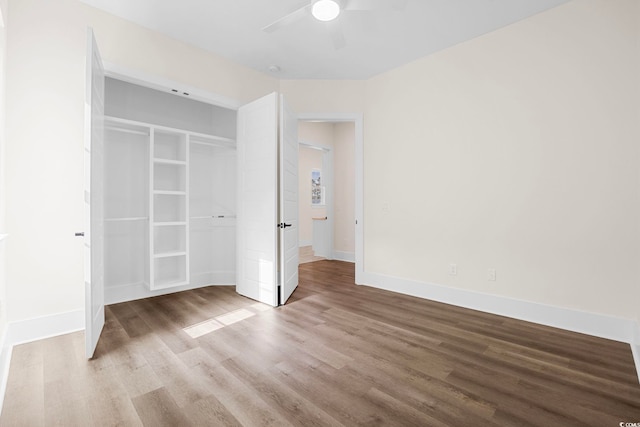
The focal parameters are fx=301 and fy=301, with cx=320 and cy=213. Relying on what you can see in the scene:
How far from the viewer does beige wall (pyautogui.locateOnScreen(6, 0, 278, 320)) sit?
2395 millimetres

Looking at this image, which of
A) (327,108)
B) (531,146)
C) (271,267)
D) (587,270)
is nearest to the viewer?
(587,270)

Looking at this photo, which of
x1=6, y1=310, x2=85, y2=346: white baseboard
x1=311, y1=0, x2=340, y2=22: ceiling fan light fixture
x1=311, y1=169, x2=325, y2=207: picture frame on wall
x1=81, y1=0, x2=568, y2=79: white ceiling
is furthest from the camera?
x1=311, y1=169, x2=325, y2=207: picture frame on wall

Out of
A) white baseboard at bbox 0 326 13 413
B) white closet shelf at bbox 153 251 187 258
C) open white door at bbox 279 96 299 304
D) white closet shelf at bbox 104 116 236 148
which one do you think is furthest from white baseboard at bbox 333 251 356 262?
white baseboard at bbox 0 326 13 413

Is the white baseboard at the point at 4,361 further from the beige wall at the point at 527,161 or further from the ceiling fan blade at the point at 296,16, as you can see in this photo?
the beige wall at the point at 527,161

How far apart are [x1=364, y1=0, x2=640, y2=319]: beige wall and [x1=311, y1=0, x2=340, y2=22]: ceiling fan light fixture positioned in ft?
5.71

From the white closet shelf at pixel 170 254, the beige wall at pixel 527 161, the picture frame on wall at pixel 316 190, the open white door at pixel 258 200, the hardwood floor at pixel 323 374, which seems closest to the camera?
the hardwood floor at pixel 323 374

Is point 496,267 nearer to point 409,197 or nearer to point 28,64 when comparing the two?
point 409,197

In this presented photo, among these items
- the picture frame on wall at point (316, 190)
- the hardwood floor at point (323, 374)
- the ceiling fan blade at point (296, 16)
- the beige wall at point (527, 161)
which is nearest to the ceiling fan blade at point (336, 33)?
the ceiling fan blade at point (296, 16)

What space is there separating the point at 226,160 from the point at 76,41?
201 cm

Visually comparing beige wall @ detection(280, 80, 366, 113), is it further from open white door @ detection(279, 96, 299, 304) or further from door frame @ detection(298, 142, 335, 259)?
door frame @ detection(298, 142, 335, 259)

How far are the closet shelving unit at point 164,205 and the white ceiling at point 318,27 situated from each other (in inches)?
42.3

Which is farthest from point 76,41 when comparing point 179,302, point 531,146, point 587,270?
point 587,270

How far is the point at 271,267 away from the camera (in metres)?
3.34

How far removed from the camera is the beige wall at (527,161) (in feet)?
8.14
